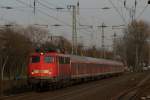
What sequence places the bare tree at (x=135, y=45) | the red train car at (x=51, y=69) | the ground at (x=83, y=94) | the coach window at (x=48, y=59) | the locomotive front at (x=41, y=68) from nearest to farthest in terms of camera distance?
1. the ground at (x=83, y=94)
2. the locomotive front at (x=41, y=68)
3. the red train car at (x=51, y=69)
4. the coach window at (x=48, y=59)
5. the bare tree at (x=135, y=45)

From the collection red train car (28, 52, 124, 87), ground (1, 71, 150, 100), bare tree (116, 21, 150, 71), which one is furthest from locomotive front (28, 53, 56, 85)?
bare tree (116, 21, 150, 71)

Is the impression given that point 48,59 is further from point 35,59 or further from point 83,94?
point 83,94

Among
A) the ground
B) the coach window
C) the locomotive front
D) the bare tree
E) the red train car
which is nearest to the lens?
the ground

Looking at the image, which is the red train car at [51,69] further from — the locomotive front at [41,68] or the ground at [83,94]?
the ground at [83,94]

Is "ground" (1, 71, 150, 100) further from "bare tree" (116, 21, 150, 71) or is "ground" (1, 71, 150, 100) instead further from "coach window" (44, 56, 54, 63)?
"bare tree" (116, 21, 150, 71)

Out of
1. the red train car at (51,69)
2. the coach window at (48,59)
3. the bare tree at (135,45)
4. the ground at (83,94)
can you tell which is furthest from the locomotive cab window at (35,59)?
the bare tree at (135,45)

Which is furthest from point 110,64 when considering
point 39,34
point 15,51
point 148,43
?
point 148,43

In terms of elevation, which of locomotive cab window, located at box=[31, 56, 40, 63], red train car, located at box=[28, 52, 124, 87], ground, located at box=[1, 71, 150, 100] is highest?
locomotive cab window, located at box=[31, 56, 40, 63]

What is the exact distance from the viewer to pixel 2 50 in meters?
48.7

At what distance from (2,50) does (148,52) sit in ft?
254

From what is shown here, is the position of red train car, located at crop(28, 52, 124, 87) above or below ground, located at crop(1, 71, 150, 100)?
above

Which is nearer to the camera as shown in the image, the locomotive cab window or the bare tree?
the locomotive cab window

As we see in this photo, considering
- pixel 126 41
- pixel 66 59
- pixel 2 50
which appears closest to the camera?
pixel 66 59

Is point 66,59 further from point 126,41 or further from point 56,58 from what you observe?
point 126,41
